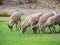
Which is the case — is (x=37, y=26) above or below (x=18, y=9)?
below

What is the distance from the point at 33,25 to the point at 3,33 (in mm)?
1006

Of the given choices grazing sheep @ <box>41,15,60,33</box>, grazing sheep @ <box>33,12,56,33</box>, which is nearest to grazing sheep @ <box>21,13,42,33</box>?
grazing sheep @ <box>33,12,56,33</box>

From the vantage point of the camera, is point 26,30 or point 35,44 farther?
point 26,30

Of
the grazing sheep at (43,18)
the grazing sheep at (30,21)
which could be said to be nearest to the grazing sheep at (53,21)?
the grazing sheep at (43,18)

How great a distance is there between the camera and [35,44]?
4.04m

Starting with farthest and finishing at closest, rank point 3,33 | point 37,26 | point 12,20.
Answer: point 12,20 < point 37,26 < point 3,33

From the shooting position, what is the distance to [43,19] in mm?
5578

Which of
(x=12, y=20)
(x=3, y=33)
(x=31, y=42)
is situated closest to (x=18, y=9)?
(x=3, y=33)

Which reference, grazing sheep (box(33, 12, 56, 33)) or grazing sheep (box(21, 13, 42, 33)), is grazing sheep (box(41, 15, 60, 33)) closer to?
grazing sheep (box(33, 12, 56, 33))

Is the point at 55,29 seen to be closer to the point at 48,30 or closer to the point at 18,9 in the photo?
the point at 48,30

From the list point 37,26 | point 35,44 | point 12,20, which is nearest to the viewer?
point 35,44

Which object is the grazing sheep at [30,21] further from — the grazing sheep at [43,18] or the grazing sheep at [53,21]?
the grazing sheep at [53,21]

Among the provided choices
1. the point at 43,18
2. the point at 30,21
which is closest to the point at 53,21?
the point at 43,18

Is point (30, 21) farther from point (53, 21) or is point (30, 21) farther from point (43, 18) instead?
point (53, 21)
